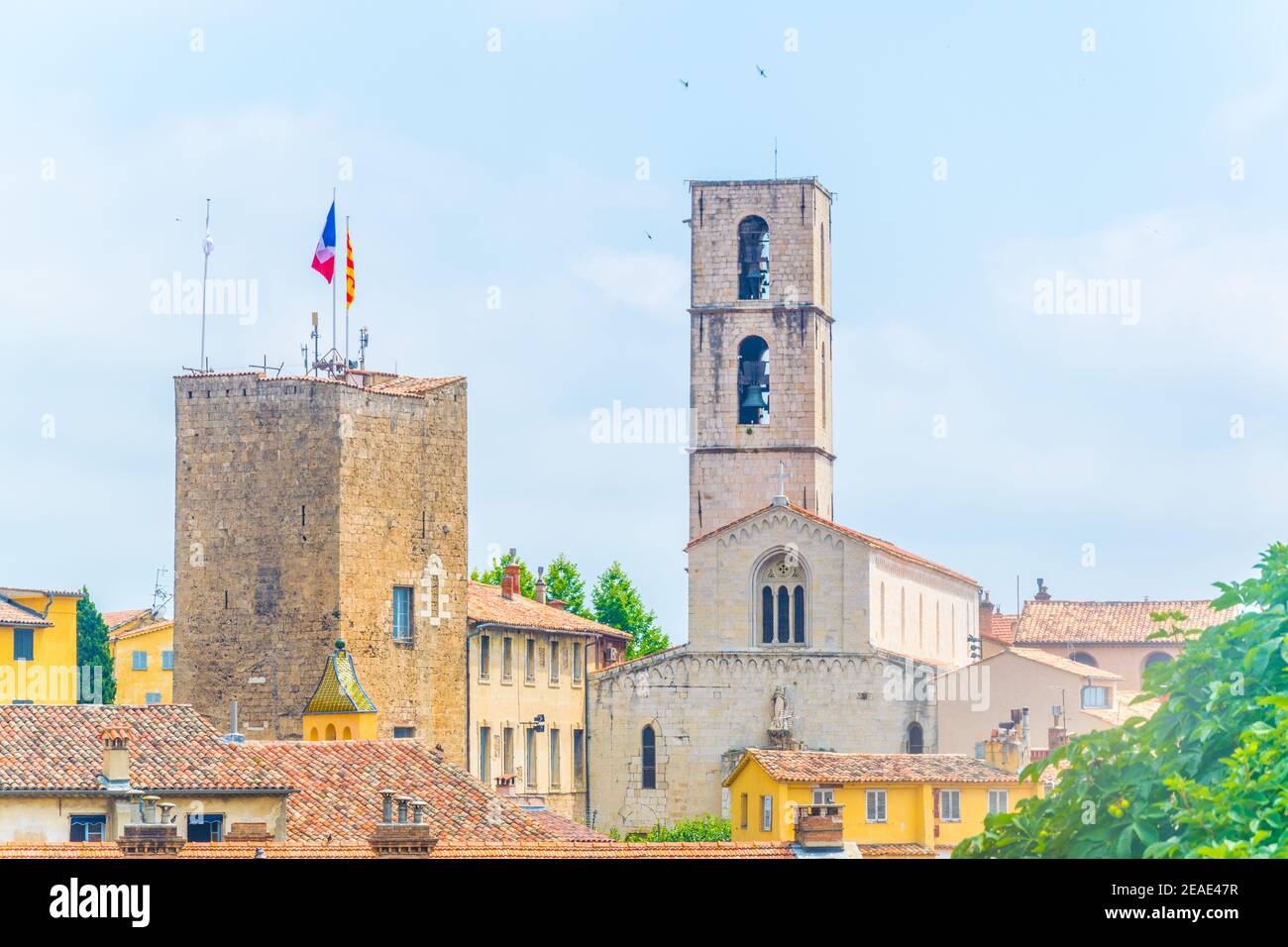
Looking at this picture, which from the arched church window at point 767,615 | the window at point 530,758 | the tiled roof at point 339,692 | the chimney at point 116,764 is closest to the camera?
the chimney at point 116,764

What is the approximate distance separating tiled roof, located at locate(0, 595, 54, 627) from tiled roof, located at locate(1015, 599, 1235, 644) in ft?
97.9

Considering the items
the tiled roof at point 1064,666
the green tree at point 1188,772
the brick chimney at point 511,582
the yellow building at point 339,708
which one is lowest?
the green tree at point 1188,772

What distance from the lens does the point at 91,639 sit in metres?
67.5

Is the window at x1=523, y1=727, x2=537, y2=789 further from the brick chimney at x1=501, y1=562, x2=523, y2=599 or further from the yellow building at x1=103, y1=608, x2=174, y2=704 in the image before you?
the yellow building at x1=103, y1=608, x2=174, y2=704

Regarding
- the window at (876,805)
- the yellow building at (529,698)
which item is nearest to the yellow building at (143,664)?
the yellow building at (529,698)

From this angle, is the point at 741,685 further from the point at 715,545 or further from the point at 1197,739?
the point at 1197,739

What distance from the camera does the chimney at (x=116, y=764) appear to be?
103 ft

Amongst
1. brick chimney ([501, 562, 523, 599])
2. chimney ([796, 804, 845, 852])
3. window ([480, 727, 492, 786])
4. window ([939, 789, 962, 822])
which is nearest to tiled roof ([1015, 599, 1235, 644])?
brick chimney ([501, 562, 523, 599])

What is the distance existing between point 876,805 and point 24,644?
26.3 m

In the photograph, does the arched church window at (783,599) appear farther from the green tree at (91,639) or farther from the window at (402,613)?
the green tree at (91,639)

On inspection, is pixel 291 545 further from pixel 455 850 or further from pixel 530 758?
pixel 455 850

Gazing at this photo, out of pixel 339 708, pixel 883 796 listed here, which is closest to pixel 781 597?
pixel 339 708

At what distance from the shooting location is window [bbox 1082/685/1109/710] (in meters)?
51.8

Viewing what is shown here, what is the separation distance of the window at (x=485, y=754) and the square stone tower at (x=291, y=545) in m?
2.71
